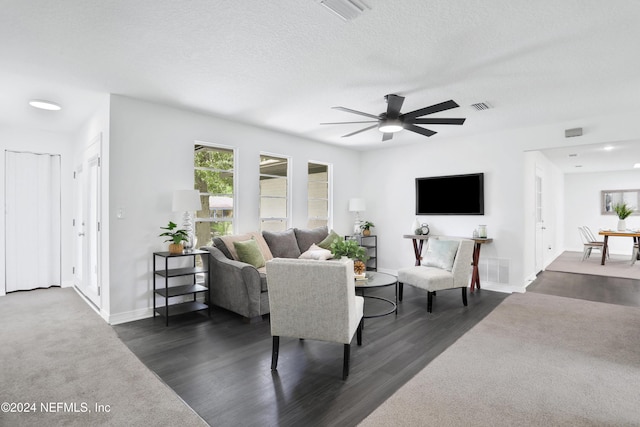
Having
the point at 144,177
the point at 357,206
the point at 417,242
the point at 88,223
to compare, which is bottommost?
the point at 417,242

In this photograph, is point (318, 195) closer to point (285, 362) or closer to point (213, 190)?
point (213, 190)

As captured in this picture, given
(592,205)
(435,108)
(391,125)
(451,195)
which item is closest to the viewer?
(435,108)

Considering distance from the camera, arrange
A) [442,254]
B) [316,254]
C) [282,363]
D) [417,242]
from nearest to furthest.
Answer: [282,363], [442,254], [316,254], [417,242]

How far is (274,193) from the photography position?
228 inches

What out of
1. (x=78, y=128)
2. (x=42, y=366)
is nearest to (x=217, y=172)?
(x=78, y=128)

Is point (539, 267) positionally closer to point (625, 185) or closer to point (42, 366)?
Answer: point (625, 185)

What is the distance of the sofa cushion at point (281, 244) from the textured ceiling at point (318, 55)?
1820mm

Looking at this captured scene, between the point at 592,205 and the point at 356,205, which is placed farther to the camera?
the point at 592,205

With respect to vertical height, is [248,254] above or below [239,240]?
below

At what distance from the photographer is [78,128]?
5297mm

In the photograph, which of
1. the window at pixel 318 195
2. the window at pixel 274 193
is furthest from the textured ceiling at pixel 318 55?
the window at pixel 318 195

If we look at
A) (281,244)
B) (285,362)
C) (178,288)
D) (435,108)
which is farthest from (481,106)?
(178,288)

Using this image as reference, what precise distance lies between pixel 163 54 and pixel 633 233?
10079 mm

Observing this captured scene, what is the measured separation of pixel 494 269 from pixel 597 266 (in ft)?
12.9
